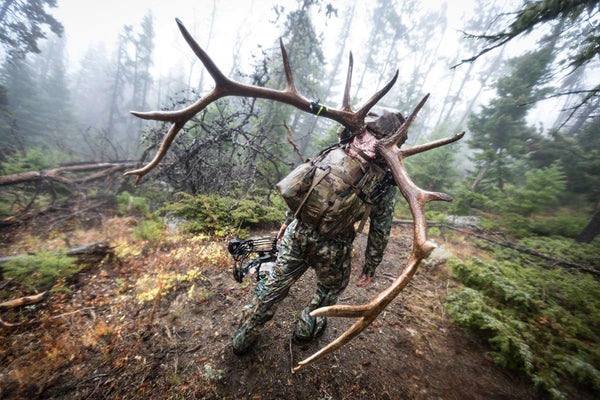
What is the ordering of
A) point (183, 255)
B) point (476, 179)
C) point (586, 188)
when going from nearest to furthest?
point (183, 255), point (586, 188), point (476, 179)

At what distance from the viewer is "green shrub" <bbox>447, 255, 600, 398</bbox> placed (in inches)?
94.2

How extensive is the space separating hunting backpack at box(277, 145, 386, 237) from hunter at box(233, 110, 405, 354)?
0.04ft

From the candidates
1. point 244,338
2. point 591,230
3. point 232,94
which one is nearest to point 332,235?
point 244,338

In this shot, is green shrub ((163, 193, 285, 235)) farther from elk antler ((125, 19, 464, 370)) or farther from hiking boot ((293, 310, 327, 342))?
elk antler ((125, 19, 464, 370))

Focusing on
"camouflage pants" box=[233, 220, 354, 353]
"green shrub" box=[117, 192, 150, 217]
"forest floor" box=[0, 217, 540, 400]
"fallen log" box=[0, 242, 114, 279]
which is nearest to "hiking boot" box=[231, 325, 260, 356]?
"camouflage pants" box=[233, 220, 354, 353]

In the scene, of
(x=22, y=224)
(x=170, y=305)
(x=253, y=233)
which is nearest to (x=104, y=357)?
(x=170, y=305)

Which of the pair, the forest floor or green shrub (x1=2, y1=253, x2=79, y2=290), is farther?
green shrub (x1=2, y1=253, x2=79, y2=290)

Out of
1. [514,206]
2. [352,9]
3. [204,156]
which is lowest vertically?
[204,156]

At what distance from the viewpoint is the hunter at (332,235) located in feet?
→ 7.36

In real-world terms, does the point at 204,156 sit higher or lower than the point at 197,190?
higher

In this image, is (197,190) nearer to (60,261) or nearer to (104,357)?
(60,261)

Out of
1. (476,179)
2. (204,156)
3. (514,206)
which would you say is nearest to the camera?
(204,156)

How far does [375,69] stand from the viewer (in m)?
22.7

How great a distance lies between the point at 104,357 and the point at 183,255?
213cm
